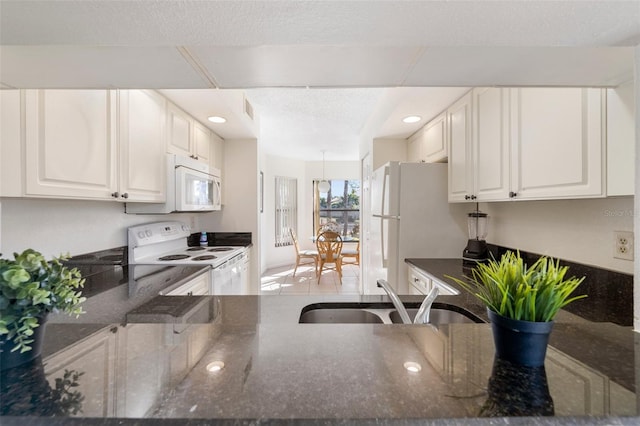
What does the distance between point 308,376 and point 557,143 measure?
60.7 inches

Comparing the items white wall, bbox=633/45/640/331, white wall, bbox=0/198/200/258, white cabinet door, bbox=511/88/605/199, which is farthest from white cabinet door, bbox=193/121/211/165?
white wall, bbox=633/45/640/331

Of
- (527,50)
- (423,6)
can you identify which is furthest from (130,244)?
(527,50)

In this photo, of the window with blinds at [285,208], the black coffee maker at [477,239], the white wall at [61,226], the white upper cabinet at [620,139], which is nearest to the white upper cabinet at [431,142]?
the black coffee maker at [477,239]

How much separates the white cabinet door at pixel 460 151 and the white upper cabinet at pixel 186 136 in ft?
7.77

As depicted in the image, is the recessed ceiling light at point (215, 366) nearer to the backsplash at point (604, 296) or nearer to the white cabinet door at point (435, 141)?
the backsplash at point (604, 296)

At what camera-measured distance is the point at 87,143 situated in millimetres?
1444

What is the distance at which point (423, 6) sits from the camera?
635 millimetres

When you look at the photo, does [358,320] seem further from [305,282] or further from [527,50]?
[305,282]

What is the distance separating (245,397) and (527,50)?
1.31 meters

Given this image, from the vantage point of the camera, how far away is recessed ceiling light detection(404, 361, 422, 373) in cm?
60

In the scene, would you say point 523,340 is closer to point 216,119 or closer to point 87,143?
point 87,143

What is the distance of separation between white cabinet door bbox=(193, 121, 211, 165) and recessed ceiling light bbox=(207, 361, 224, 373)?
247 cm

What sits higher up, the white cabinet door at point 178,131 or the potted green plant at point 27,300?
the white cabinet door at point 178,131

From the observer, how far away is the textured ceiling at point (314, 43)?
647 mm
